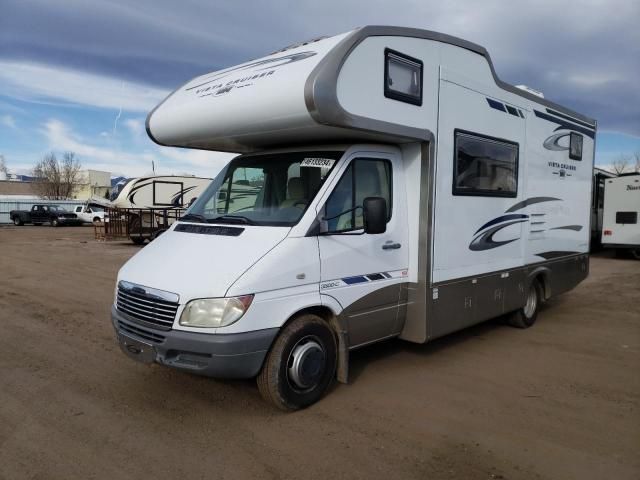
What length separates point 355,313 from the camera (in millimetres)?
4879

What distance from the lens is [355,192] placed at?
4.84 m

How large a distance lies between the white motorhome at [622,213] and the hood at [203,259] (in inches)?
664

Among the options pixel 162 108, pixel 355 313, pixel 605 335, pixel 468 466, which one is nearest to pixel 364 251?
pixel 355 313

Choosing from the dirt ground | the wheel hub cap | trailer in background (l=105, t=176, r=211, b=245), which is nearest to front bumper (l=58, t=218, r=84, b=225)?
trailer in background (l=105, t=176, r=211, b=245)

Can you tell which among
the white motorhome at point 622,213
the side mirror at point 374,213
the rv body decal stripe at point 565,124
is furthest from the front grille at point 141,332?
the white motorhome at point 622,213

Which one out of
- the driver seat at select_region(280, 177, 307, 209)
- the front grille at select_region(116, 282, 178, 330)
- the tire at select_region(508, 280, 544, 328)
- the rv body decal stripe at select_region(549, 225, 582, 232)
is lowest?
the tire at select_region(508, 280, 544, 328)

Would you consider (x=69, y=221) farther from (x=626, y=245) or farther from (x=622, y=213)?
(x=626, y=245)

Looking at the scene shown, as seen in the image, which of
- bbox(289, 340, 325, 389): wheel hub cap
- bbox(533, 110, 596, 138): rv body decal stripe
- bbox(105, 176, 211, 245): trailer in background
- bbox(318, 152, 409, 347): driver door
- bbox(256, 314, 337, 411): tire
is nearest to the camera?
bbox(256, 314, 337, 411): tire

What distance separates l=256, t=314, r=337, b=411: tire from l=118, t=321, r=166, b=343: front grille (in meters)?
0.87

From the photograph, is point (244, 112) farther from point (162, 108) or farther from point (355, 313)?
point (355, 313)

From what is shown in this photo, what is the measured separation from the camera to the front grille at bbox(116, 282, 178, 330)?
4082 mm

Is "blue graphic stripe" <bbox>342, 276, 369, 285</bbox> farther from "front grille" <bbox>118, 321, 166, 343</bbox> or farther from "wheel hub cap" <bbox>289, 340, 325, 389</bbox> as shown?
"front grille" <bbox>118, 321, 166, 343</bbox>

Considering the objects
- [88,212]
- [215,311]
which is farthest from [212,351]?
[88,212]

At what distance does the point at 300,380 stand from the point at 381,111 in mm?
2481
